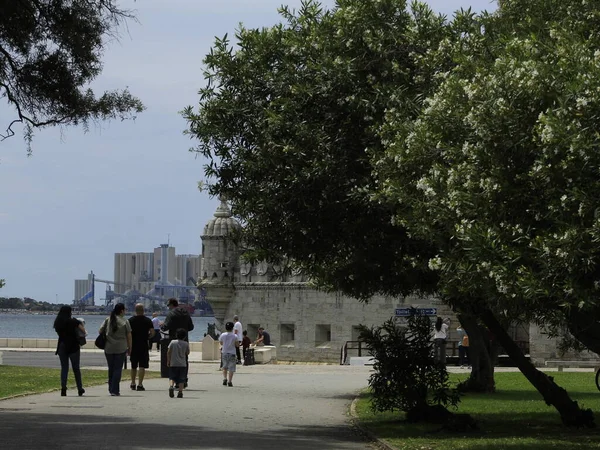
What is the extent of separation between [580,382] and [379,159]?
50.5 feet

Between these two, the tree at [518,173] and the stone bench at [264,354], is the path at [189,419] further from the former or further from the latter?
the stone bench at [264,354]

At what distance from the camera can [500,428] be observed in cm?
1670

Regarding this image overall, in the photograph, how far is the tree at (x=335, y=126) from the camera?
15070mm

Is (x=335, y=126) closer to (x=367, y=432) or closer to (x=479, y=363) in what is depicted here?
(x=367, y=432)

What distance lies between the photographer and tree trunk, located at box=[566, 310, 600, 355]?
12.9 metres

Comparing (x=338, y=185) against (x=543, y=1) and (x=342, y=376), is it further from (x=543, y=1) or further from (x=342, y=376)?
(x=342, y=376)

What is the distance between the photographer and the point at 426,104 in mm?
14484

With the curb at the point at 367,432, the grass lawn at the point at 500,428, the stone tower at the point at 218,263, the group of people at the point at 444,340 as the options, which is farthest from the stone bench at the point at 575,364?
the curb at the point at 367,432

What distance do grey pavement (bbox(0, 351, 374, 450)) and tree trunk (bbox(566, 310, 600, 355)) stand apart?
282 centimetres

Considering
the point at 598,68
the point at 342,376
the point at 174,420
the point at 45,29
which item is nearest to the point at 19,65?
the point at 45,29

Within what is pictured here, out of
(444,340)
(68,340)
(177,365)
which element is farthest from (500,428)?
(444,340)

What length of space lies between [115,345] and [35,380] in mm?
4486

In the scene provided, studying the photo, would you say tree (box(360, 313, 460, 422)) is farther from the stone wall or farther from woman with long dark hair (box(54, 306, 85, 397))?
the stone wall

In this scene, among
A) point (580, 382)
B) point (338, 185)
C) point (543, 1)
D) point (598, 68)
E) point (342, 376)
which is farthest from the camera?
point (342, 376)
